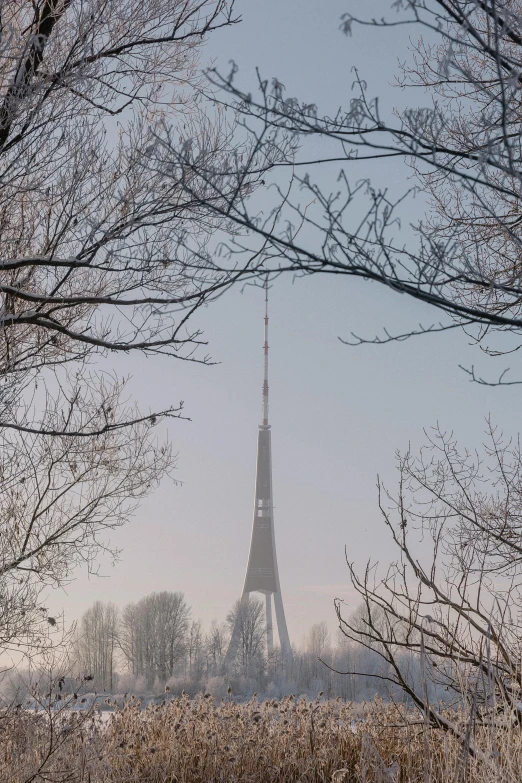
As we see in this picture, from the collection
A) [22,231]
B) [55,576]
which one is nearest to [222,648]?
[55,576]

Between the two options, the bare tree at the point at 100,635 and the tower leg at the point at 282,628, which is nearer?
the bare tree at the point at 100,635

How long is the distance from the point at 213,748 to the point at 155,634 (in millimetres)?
27180

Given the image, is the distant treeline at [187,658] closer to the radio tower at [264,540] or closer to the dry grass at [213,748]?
the radio tower at [264,540]

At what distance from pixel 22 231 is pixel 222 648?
3203 cm

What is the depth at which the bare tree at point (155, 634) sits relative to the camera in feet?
103

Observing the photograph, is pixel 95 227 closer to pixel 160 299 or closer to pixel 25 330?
pixel 160 299

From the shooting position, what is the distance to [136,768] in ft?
18.0

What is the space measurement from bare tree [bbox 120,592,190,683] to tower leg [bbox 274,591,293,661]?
7758mm

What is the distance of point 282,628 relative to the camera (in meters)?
43.2

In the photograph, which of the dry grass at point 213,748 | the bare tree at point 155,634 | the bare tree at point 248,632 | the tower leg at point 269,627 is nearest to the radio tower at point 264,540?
the tower leg at point 269,627

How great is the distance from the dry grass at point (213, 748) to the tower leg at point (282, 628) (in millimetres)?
32759

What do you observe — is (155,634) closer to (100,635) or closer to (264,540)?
(100,635)

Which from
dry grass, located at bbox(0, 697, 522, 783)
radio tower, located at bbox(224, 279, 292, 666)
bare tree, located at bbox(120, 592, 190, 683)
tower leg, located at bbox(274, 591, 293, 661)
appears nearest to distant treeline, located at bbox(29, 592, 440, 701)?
bare tree, located at bbox(120, 592, 190, 683)

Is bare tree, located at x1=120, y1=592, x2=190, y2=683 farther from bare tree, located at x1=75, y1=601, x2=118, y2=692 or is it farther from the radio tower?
the radio tower
